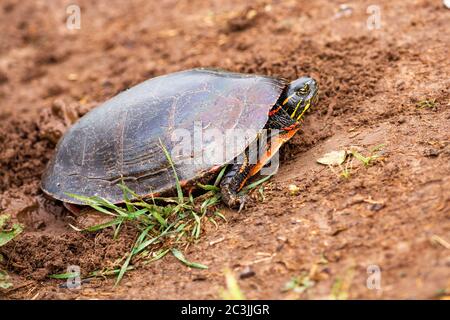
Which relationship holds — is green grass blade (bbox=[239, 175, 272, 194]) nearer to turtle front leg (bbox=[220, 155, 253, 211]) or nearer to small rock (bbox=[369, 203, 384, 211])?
turtle front leg (bbox=[220, 155, 253, 211])

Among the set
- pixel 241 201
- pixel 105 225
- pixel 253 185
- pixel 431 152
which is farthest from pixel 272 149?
pixel 105 225

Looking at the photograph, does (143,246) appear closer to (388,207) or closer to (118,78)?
(388,207)

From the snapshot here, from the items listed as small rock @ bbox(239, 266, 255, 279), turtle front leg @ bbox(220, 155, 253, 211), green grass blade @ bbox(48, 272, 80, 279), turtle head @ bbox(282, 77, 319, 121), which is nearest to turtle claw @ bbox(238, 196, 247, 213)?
turtle front leg @ bbox(220, 155, 253, 211)

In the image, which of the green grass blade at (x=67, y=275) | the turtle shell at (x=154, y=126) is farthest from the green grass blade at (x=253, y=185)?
the green grass blade at (x=67, y=275)

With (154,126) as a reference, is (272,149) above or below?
below

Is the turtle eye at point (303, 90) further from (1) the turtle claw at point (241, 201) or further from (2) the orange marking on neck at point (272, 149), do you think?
(1) the turtle claw at point (241, 201)

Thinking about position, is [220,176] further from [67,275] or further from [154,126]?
[67,275]
